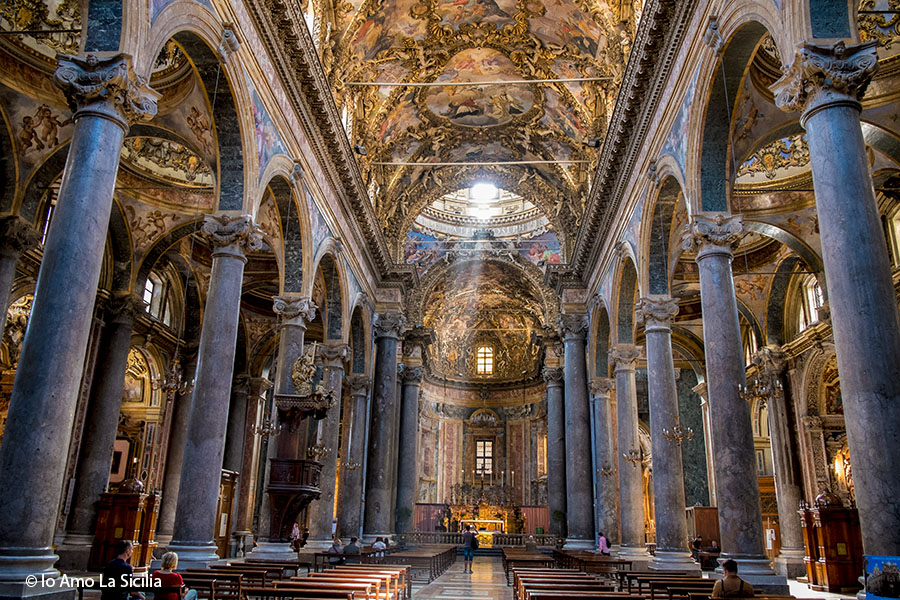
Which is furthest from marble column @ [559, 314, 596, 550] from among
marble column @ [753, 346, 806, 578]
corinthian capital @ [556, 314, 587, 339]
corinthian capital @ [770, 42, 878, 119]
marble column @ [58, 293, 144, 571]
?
corinthian capital @ [770, 42, 878, 119]

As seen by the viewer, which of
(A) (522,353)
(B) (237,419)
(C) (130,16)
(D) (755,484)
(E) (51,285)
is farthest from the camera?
(A) (522,353)

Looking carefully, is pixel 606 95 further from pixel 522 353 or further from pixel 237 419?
pixel 522 353

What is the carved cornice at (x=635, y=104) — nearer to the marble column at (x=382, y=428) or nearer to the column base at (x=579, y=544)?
the marble column at (x=382, y=428)

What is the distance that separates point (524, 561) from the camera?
17453mm

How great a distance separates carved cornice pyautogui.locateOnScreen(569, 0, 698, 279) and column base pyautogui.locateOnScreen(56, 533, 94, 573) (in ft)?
49.9

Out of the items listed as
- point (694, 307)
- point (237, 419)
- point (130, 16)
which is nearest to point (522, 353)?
point (694, 307)

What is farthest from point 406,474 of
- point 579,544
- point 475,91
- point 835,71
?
point 835,71

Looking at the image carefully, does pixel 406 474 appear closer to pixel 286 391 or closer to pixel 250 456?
pixel 250 456

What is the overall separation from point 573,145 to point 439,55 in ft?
17.5

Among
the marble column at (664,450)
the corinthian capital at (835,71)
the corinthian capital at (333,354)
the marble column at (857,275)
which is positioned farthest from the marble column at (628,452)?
the corinthian capital at (835,71)

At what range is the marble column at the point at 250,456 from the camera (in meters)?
26.2

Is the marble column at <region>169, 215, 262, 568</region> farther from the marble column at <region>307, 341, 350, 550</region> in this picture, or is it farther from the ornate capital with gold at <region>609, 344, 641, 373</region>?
the ornate capital with gold at <region>609, 344, 641, 373</region>

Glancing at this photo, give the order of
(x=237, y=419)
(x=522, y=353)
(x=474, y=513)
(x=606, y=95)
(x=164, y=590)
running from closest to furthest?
(x=164, y=590), (x=606, y=95), (x=237, y=419), (x=474, y=513), (x=522, y=353)

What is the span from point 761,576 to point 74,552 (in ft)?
46.4
